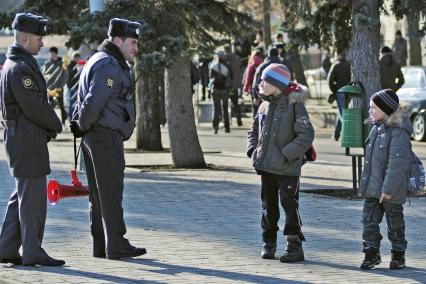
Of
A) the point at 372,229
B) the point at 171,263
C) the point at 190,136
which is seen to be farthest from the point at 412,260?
the point at 190,136

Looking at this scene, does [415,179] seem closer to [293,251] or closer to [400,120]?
[400,120]

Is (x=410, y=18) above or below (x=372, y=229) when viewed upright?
above

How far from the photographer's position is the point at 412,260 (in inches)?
434

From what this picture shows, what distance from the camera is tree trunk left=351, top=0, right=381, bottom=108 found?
55.6ft

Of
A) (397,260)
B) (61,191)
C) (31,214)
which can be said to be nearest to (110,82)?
(61,191)

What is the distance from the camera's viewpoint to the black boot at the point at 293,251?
10852mm

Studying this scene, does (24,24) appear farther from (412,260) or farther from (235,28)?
(235,28)

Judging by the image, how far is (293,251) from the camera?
35.7 ft

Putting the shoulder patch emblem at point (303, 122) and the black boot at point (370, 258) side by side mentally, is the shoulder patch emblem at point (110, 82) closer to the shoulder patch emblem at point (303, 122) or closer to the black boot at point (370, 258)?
the shoulder patch emblem at point (303, 122)

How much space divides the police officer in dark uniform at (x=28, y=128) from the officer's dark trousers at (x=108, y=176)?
1.20 feet

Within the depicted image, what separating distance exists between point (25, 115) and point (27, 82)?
0.25 meters

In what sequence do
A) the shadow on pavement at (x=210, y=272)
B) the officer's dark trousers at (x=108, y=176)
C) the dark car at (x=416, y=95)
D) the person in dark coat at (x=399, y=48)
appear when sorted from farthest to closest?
the person in dark coat at (x=399, y=48), the dark car at (x=416, y=95), the officer's dark trousers at (x=108, y=176), the shadow on pavement at (x=210, y=272)

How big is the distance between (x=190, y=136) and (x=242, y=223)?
699 cm

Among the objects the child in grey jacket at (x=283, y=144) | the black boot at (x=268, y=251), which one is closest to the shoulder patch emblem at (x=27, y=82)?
the child in grey jacket at (x=283, y=144)
